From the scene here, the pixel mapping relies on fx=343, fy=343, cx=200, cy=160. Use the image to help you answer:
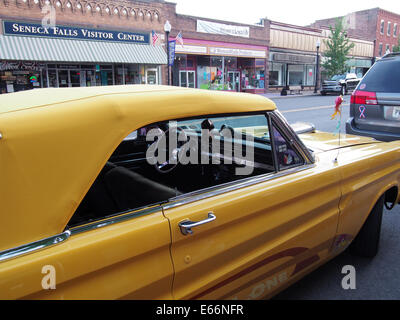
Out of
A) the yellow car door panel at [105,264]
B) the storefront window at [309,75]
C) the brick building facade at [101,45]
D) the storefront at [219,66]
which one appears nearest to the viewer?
the yellow car door panel at [105,264]

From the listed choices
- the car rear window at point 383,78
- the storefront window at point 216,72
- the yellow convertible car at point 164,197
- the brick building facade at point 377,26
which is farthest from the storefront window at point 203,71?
the yellow convertible car at point 164,197

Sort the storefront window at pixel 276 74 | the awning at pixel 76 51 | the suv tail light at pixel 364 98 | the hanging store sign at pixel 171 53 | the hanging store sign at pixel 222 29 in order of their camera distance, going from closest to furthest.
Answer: the suv tail light at pixel 364 98 → the awning at pixel 76 51 → the hanging store sign at pixel 171 53 → the hanging store sign at pixel 222 29 → the storefront window at pixel 276 74


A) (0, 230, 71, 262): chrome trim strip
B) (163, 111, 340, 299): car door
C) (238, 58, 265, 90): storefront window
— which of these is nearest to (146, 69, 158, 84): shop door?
(238, 58, 265, 90): storefront window

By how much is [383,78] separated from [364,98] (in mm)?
423

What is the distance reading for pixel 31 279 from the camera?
49.3 inches

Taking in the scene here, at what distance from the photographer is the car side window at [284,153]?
7.77ft

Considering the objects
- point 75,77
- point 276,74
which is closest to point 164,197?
point 75,77

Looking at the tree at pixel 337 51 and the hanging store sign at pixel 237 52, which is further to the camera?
the tree at pixel 337 51

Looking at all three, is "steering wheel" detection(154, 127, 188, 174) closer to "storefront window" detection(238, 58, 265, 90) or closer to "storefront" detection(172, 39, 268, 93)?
"storefront" detection(172, 39, 268, 93)

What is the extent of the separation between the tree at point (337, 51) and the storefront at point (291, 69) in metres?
1.93

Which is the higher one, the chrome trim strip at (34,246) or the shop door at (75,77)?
the shop door at (75,77)

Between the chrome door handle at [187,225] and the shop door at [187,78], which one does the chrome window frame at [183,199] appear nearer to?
the chrome door handle at [187,225]

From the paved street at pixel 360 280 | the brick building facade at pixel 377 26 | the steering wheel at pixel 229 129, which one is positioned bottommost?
the paved street at pixel 360 280
